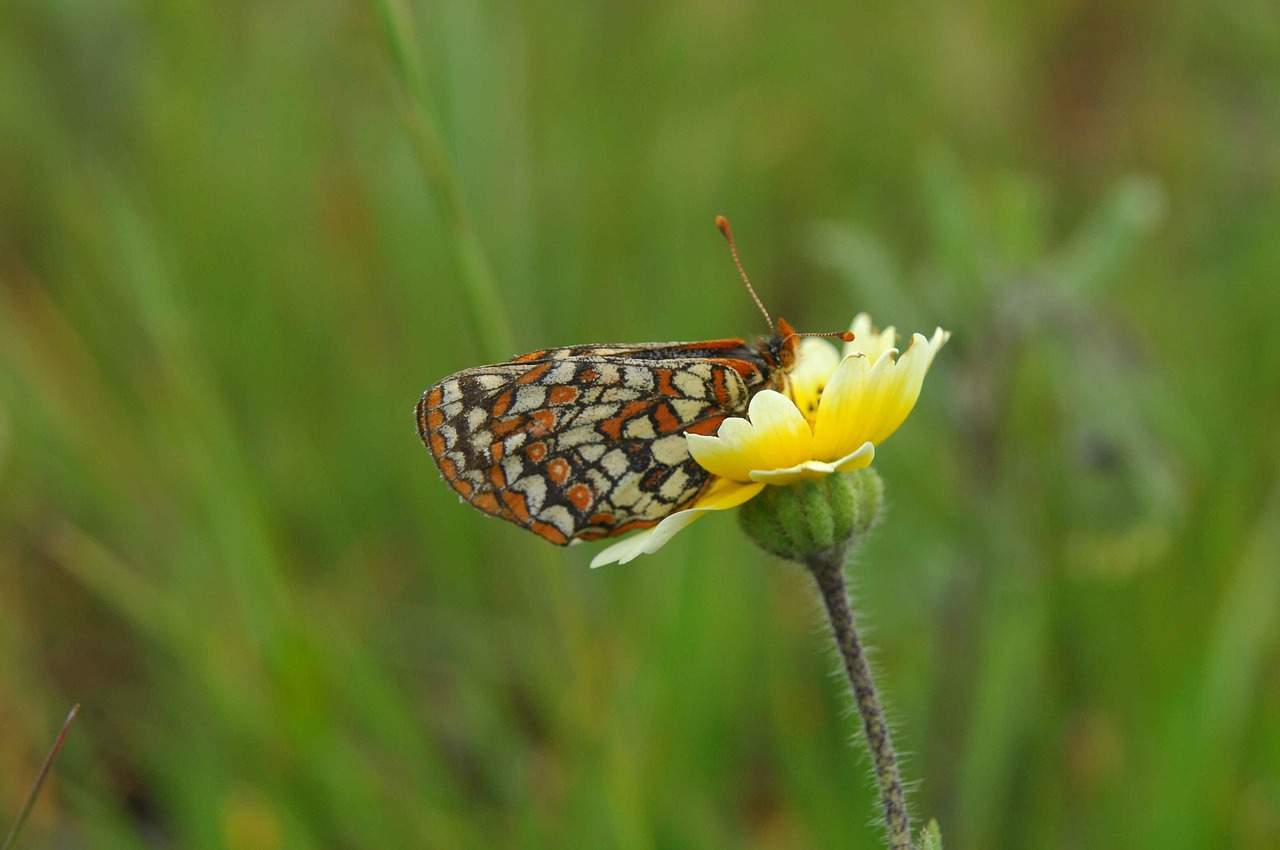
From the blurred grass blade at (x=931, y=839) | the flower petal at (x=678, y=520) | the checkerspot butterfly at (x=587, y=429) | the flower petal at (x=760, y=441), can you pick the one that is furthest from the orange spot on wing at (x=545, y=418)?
the blurred grass blade at (x=931, y=839)

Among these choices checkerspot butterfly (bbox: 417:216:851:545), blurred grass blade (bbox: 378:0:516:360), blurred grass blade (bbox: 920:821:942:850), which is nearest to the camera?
blurred grass blade (bbox: 920:821:942:850)

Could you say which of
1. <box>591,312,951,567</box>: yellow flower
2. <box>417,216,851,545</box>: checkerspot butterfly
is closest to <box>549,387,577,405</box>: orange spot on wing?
<box>417,216,851,545</box>: checkerspot butterfly

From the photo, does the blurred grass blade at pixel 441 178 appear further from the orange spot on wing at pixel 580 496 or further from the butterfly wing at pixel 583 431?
the orange spot on wing at pixel 580 496

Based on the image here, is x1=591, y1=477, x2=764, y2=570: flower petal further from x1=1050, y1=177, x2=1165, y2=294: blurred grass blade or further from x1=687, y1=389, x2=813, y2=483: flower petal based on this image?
x1=1050, y1=177, x2=1165, y2=294: blurred grass blade

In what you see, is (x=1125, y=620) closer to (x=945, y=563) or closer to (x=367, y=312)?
(x=945, y=563)

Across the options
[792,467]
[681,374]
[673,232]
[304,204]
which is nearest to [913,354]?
[792,467]

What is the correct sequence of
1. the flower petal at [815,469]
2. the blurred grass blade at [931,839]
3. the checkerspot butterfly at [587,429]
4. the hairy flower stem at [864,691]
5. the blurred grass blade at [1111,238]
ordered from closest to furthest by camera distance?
the blurred grass blade at [931,839] → the hairy flower stem at [864,691] → the flower petal at [815,469] → the checkerspot butterfly at [587,429] → the blurred grass blade at [1111,238]
